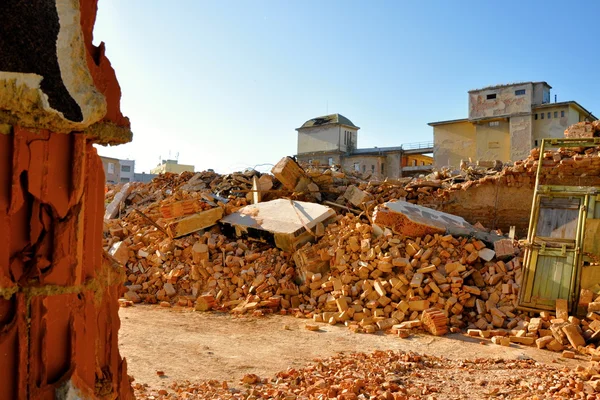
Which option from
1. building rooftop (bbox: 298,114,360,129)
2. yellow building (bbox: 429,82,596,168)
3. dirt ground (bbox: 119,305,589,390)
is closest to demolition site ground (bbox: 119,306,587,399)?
dirt ground (bbox: 119,305,589,390)

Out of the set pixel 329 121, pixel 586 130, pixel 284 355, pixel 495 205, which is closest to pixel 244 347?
pixel 284 355

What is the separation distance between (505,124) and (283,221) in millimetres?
26520

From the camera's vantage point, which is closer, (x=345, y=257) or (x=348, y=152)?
(x=345, y=257)

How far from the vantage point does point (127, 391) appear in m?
2.67

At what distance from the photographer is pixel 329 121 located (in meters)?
40.4

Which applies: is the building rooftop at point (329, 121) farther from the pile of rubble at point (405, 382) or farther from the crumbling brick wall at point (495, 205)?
the pile of rubble at point (405, 382)

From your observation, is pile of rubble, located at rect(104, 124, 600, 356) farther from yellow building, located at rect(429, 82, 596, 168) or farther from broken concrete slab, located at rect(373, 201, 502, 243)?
yellow building, located at rect(429, 82, 596, 168)

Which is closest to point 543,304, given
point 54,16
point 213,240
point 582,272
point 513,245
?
point 582,272

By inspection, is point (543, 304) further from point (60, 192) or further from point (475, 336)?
point (60, 192)

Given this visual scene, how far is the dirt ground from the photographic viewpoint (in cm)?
629

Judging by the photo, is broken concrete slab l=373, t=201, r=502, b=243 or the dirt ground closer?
the dirt ground

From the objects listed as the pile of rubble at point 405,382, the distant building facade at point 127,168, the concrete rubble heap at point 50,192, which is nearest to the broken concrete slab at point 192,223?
the pile of rubble at point 405,382

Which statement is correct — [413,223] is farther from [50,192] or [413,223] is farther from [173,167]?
[173,167]

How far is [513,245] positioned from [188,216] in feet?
23.0
